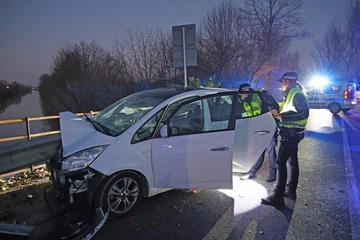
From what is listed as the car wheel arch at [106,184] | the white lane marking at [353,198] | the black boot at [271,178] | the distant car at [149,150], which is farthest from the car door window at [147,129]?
the white lane marking at [353,198]

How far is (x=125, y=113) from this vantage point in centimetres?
385

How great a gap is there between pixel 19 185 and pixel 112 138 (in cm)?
262

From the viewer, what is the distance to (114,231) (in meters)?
3.01

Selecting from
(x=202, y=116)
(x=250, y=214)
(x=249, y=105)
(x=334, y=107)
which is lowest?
(x=250, y=214)

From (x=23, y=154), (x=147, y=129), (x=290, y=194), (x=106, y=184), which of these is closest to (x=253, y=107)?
(x=290, y=194)

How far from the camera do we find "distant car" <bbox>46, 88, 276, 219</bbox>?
3.08m

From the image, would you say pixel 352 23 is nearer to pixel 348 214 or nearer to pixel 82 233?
pixel 348 214

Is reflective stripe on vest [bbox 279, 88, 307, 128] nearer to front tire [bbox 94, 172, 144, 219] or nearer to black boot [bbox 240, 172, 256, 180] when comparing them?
black boot [bbox 240, 172, 256, 180]

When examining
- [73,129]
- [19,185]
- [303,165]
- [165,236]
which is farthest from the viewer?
[303,165]

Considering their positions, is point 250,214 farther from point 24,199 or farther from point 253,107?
point 24,199

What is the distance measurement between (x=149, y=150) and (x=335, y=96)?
578 inches

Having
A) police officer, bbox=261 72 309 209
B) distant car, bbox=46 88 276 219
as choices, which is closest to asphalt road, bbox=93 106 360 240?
police officer, bbox=261 72 309 209

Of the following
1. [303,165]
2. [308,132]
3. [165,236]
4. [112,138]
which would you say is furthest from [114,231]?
[308,132]

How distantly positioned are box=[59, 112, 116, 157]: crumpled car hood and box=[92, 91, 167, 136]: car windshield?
15 centimetres
